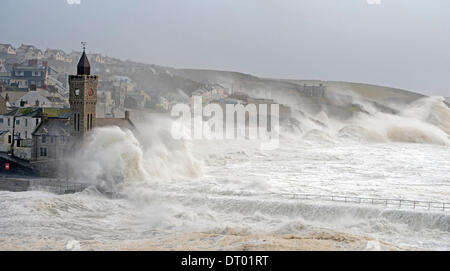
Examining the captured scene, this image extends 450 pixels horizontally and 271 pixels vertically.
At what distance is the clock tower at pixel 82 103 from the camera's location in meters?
40.9

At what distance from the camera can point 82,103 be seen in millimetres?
41062

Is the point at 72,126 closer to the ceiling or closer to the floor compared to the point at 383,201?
closer to the ceiling

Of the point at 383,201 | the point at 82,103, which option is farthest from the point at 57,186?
the point at 383,201

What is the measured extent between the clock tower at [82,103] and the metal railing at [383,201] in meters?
13.8

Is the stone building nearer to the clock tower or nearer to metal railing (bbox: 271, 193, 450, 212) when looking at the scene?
the clock tower

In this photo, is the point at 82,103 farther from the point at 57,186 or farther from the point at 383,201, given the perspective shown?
the point at 383,201

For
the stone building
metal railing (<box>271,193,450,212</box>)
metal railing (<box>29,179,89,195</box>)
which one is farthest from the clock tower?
metal railing (<box>271,193,450,212</box>)

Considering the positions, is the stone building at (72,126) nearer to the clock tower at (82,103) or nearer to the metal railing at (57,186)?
the clock tower at (82,103)

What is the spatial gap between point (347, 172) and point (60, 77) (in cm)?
5859

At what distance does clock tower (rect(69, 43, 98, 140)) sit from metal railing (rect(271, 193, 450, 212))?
13.8 metres

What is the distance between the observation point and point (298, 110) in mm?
107188

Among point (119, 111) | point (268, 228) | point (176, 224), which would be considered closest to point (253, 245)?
point (268, 228)

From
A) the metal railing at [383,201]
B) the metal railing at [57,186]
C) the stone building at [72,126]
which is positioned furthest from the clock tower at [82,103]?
the metal railing at [383,201]

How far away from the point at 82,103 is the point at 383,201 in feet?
62.1
